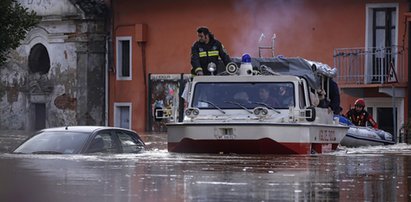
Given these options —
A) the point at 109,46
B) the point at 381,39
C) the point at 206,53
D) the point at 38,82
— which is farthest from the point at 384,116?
the point at 38,82

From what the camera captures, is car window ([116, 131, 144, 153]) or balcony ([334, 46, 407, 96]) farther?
balcony ([334, 46, 407, 96])

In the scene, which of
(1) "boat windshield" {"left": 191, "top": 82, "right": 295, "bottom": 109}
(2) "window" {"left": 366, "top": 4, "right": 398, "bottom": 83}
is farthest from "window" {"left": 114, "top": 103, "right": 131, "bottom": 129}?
(1) "boat windshield" {"left": 191, "top": 82, "right": 295, "bottom": 109}

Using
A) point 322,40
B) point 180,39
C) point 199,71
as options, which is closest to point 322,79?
point 199,71

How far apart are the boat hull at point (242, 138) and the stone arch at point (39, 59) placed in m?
24.7

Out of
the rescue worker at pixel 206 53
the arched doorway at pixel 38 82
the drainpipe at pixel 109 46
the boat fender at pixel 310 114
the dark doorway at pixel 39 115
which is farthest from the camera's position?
the dark doorway at pixel 39 115

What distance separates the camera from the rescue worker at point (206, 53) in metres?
21.8

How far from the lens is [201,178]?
47.6 feet

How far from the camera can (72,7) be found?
43031mm

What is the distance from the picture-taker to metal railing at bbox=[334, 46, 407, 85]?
35.0m

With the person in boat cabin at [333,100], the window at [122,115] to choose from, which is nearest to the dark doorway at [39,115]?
the window at [122,115]

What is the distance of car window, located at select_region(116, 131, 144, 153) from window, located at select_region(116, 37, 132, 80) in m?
21.2

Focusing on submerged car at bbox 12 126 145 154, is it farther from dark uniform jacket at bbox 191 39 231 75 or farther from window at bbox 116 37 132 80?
window at bbox 116 37 132 80

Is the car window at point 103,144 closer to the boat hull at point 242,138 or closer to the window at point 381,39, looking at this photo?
the boat hull at point 242,138

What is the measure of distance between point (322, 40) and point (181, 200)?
1032 inches
